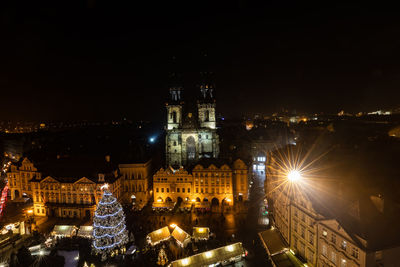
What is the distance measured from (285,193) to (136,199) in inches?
1255

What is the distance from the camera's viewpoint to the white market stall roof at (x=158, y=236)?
33156 mm

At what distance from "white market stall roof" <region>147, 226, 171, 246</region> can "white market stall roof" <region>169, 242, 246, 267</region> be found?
6898mm

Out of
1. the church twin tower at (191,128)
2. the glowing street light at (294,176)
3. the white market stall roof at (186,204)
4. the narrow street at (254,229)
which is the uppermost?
the church twin tower at (191,128)

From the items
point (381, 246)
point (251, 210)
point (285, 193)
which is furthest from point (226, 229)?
point (381, 246)

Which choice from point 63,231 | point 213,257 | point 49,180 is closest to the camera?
point 213,257

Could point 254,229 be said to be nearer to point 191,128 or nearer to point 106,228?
point 106,228

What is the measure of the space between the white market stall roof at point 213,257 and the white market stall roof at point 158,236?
22.6ft

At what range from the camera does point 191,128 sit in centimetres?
5875

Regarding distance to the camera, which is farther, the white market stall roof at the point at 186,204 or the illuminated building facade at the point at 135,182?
the illuminated building facade at the point at 135,182

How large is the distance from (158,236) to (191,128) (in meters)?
30.4

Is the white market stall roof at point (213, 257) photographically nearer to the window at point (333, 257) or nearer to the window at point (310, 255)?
the window at point (310, 255)

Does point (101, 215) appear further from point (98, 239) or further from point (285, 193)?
point (285, 193)

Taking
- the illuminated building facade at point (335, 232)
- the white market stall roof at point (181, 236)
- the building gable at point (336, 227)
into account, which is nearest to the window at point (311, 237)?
the illuminated building facade at point (335, 232)

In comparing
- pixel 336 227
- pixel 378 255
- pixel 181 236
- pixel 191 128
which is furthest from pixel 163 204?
pixel 378 255
